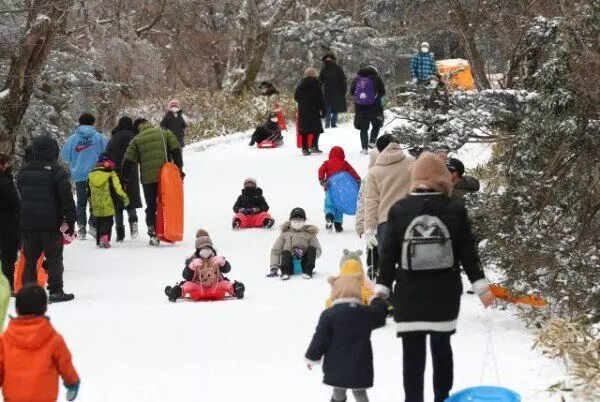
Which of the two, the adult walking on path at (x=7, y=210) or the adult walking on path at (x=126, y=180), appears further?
the adult walking on path at (x=126, y=180)

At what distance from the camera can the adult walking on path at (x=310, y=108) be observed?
2314 centimetres

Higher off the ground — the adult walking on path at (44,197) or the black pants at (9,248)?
the adult walking on path at (44,197)

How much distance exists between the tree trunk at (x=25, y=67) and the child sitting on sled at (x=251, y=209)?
3496 mm

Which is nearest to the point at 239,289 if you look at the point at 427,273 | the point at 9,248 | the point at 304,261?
the point at 304,261

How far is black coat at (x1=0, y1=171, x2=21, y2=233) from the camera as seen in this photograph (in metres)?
11.9

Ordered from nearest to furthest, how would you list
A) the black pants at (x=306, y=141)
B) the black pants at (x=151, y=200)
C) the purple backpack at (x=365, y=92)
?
the black pants at (x=151, y=200) < the purple backpack at (x=365, y=92) < the black pants at (x=306, y=141)

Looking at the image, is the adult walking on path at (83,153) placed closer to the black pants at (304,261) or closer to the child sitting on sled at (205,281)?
the black pants at (304,261)

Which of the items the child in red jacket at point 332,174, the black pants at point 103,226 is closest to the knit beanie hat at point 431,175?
the child in red jacket at point 332,174

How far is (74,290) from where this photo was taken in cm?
1298

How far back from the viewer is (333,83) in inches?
1054

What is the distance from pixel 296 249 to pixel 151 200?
3.53 meters

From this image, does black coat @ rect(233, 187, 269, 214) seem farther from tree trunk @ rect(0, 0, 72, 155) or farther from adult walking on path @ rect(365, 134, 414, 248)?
adult walking on path @ rect(365, 134, 414, 248)

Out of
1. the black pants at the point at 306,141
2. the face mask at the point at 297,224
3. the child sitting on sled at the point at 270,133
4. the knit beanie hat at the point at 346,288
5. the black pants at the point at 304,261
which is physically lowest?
the black pants at the point at 304,261

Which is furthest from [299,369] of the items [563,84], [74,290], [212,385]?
[74,290]
